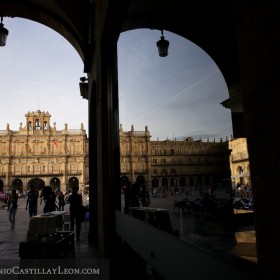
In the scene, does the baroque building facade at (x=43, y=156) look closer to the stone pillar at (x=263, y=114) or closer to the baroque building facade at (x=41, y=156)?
the baroque building facade at (x=41, y=156)

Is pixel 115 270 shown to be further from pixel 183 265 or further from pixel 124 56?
pixel 124 56

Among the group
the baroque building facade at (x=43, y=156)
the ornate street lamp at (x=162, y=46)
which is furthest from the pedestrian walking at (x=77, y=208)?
the baroque building facade at (x=43, y=156)

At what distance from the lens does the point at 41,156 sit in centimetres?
A: 5291

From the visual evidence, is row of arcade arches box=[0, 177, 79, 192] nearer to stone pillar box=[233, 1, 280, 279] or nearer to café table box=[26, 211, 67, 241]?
café table box=[26, 211, 67, 241]

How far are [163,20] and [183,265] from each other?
265cm

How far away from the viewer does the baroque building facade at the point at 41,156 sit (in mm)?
51875

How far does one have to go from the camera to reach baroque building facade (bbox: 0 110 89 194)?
Answer: 51.9 m

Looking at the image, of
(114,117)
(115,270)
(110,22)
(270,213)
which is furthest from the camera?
(114,117)

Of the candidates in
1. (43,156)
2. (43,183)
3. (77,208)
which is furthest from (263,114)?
(43,183)

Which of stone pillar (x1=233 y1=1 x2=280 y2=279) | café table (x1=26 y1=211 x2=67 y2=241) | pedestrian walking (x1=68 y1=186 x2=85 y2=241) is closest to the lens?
stone pillar (x1=233 y1=1 x2=280 y2=279)

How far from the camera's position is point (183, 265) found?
4.70ft

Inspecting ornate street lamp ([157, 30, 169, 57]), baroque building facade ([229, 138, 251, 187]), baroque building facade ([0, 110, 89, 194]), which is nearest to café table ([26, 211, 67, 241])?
ornate street lamp ([157, 30, 169, 57])

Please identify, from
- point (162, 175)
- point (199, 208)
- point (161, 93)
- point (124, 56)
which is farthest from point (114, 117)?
point (162, 175)

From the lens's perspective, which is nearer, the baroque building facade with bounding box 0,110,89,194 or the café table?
the café table
